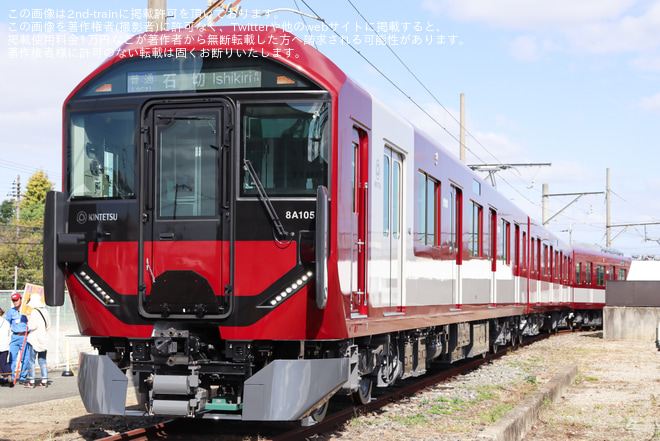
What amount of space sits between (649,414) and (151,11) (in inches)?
348

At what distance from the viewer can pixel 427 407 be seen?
1055 centimetres

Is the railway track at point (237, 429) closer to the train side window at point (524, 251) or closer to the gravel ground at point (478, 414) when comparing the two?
the gravel ground at point (478, 414)

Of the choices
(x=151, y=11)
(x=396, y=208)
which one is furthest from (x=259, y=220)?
(x=151, y=11)

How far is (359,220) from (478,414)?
3257 millimetres

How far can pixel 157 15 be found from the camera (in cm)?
1232

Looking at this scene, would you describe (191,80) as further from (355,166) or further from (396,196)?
(396,196)

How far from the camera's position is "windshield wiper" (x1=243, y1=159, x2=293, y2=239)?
7.28 meters

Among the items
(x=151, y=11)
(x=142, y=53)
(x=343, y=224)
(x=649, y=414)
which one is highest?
(x=151, y=11)

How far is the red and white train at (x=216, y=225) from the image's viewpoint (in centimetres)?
725

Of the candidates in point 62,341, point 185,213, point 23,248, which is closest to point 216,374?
point 185,213

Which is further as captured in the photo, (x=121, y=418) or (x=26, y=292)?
(x=26, y=292)

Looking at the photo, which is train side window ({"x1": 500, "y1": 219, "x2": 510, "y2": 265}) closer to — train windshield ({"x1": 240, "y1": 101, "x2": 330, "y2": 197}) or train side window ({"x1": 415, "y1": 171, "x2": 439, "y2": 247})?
train side window ({"x1": 415, "y1": 171, "x2": 439, "y2": 247})

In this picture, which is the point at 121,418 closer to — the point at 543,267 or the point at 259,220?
the point at 259,220

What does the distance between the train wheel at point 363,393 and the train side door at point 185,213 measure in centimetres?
291
